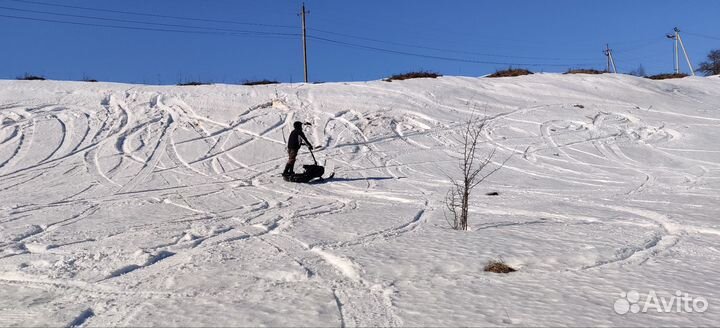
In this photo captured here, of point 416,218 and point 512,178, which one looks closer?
point 416,218

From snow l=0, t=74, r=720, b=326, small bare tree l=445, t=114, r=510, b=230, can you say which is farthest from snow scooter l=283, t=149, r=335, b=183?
small bare tree l=445, t=114, r=510, b=230

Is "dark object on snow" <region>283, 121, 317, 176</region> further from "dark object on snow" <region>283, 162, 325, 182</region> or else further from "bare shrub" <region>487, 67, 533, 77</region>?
"bare shrub" <region>487, 67, 533, 77</region>

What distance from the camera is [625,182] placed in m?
14.6

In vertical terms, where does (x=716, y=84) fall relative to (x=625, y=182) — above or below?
above

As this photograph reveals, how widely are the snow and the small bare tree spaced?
33 centimetres

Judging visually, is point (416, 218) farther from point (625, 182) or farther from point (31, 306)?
point (625, 182)

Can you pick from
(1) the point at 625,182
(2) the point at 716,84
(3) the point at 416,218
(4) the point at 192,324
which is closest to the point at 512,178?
(1) the point at 625,182

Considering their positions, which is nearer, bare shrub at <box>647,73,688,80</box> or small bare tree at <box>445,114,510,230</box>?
small bare tree at <box>445,114,510,230</box>

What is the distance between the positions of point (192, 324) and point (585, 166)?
1484 cm
